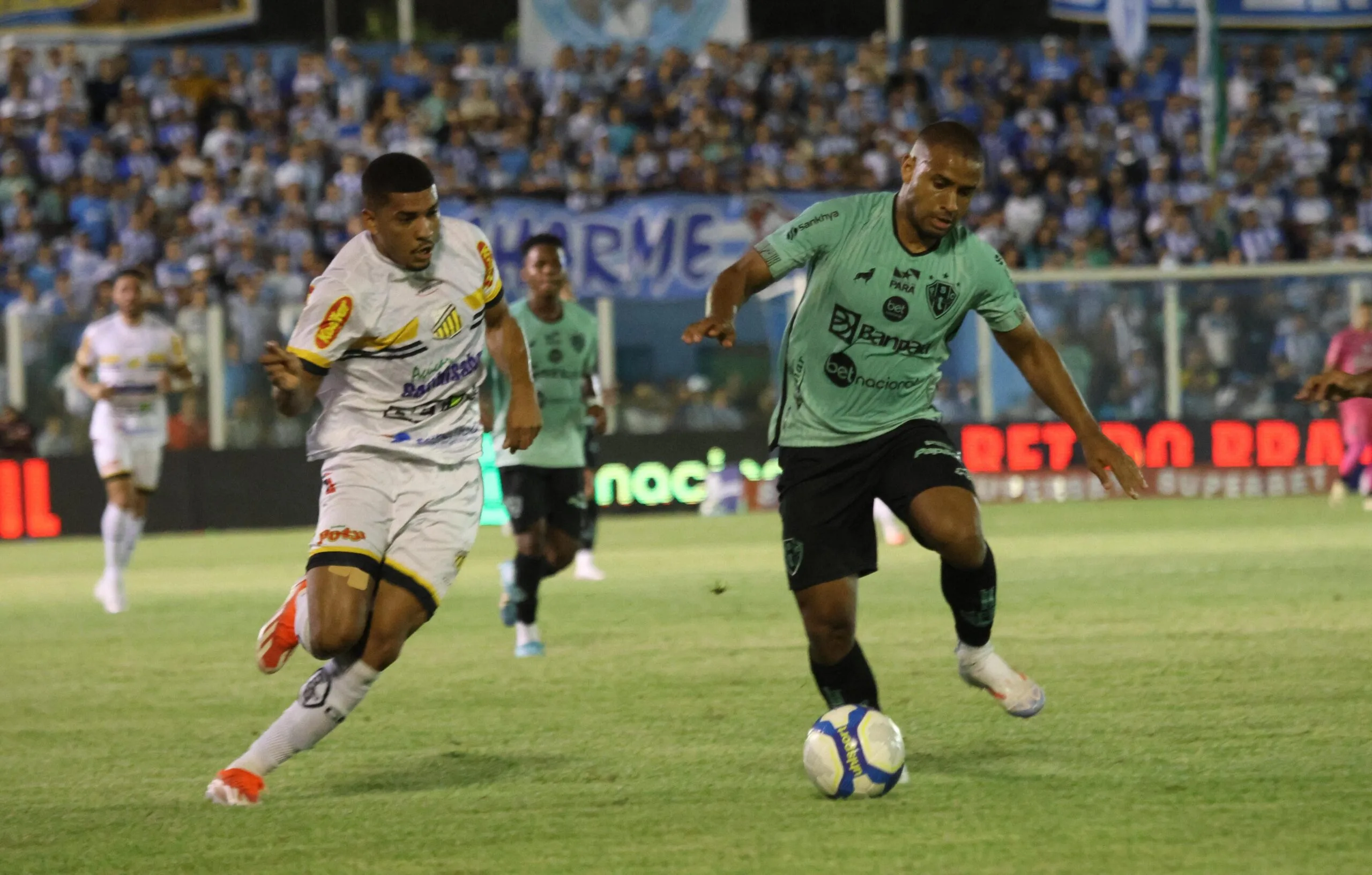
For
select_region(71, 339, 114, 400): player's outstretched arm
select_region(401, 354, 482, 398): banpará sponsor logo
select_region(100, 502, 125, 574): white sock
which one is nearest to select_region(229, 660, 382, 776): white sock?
select_region(401, 354, 482, 398): banpará sponsor logo

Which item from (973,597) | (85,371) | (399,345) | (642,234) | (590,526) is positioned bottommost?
(590,526)

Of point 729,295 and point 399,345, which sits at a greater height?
point 729,295

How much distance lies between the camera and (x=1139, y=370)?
2231cm

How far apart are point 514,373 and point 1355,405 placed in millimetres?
15099

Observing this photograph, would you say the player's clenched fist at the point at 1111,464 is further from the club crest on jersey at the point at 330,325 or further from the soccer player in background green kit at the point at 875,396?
the club crest on jersey at the point at 330,325

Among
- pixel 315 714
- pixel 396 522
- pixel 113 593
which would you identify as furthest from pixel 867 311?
pixel 113 593

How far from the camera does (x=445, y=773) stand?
6527 millimetres

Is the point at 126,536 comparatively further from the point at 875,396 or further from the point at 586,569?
the point at 875,396

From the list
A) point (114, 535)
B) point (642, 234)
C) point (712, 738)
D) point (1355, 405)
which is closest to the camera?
point (712, 738)

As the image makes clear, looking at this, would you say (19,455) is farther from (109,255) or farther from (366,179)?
(366,179)

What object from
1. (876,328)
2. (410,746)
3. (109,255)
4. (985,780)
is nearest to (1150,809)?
(985,780)

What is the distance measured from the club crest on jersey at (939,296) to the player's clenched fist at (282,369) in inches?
84.2

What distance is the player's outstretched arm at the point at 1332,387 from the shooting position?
6.37 m

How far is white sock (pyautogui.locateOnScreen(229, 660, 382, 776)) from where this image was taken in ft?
20.0
